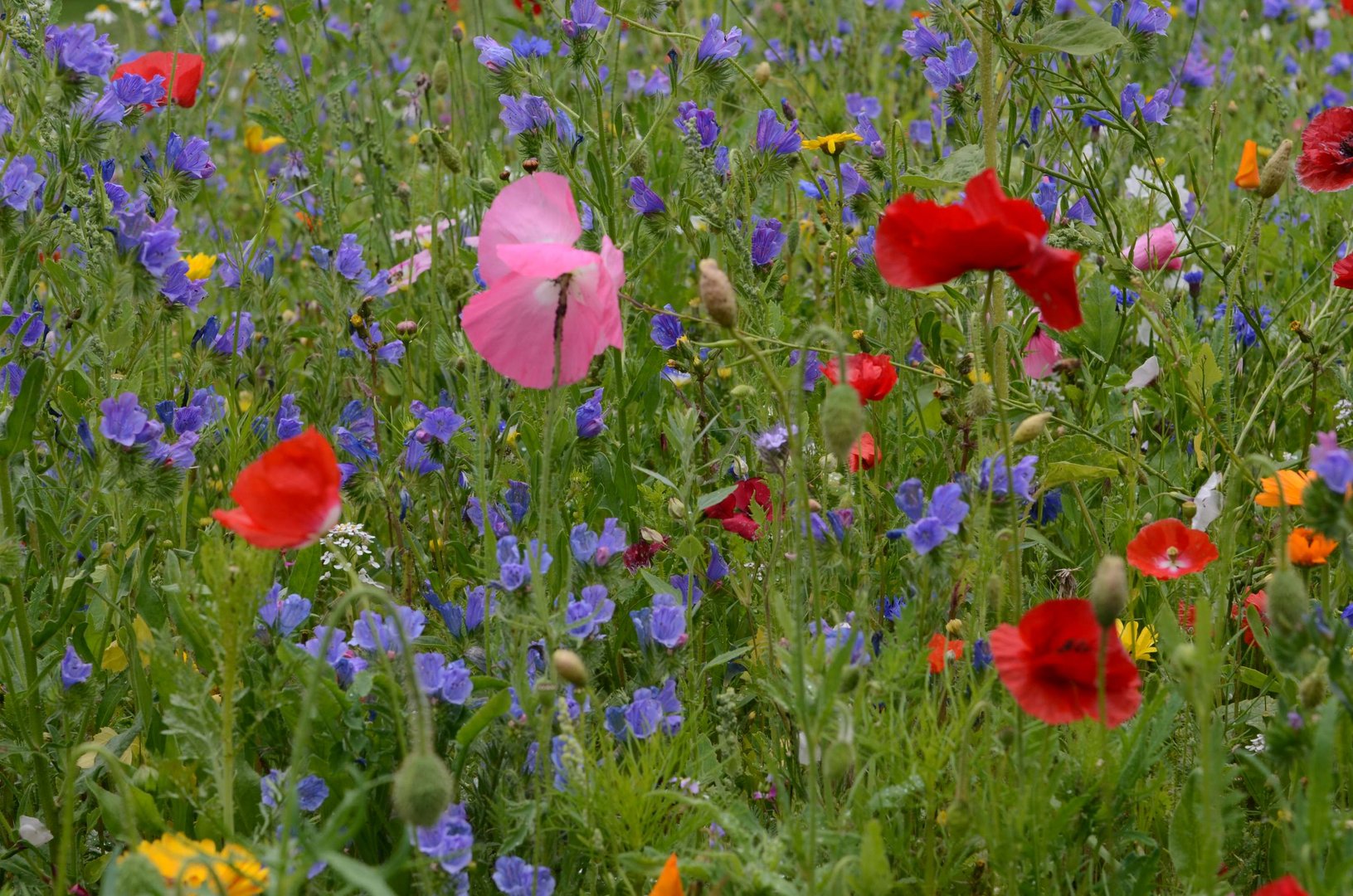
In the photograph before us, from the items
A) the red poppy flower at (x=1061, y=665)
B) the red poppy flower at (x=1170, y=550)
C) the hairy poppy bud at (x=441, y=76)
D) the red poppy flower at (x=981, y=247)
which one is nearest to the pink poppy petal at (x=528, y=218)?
the red poppy flower at (x=981, y=247)

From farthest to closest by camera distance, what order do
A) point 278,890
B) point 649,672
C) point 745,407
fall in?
point 745,407, point 649,672, point 278,890

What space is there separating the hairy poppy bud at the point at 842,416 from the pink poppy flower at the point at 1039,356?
3.79 ft

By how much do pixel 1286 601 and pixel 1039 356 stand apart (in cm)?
118

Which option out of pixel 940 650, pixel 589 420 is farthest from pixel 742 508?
pixel 940 650

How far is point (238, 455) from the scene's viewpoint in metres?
2.16

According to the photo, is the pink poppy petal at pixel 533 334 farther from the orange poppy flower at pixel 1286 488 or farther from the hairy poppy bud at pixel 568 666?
the orange poppy flower at pixel 1286 488

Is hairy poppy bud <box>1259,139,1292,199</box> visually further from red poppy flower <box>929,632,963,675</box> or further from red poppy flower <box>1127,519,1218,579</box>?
red poppy flower <box>929,632,963,675</box>

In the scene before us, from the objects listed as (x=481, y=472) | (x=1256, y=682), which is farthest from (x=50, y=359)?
(x=1256, y=682)

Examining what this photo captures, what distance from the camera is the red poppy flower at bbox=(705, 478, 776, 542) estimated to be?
2.02 metres

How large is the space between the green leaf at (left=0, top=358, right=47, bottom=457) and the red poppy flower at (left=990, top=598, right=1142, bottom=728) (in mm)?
1163

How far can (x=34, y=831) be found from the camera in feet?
5.58

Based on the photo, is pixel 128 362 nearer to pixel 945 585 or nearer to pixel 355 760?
pixel 355 760

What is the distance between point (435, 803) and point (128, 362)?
4.00 ft

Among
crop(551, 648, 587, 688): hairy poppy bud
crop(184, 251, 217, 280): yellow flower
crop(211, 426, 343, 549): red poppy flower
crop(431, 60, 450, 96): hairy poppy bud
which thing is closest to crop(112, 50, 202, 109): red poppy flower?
crop(184, 251, 217, 280): yellow flower
